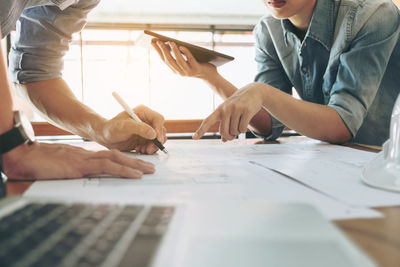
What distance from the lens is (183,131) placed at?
142 inches

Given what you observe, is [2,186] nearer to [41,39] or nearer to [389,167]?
[389,167]

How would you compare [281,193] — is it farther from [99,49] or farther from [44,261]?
[99,49]

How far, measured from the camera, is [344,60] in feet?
3.41

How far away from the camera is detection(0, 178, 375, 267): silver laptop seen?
0.21 metres

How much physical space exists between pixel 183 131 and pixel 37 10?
2.62 m

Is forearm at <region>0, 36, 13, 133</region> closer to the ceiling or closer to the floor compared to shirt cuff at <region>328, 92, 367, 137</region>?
closer to the ceiling

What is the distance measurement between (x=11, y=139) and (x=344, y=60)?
927 mm

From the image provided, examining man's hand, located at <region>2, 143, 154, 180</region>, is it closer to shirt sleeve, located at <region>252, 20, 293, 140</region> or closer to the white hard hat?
the white hard hat

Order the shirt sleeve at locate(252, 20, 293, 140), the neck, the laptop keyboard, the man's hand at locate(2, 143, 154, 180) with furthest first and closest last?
the shirt sleeve at locate(252, 20, 293, 140) → the neck → the man's hand at locate(2, 143, 154, 180) → the laptop keyboard

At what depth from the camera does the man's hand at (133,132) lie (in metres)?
0.81

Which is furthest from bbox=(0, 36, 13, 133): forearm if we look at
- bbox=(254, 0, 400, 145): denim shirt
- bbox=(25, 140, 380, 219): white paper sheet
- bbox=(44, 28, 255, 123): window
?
bbox=(44, 28, 255, 123): window

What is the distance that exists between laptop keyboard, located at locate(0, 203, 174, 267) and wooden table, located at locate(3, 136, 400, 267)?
0.17m

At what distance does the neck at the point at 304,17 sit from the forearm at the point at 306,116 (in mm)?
Answer: 404

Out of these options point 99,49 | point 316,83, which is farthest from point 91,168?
point 99,49
